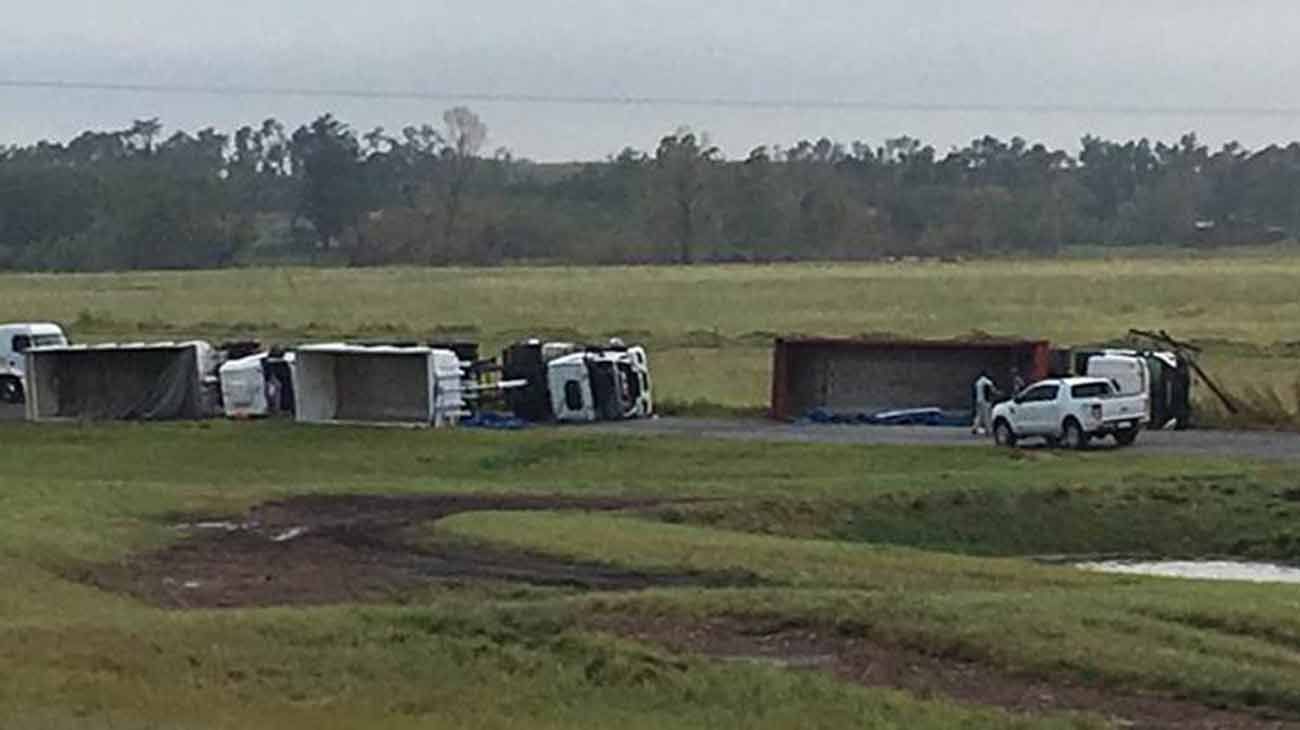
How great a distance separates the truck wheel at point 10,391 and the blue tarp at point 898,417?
21.3 m

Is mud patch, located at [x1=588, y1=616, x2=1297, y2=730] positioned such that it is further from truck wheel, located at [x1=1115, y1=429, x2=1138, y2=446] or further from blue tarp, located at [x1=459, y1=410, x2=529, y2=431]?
blue tarp, located at [x1=459, y1=410, x2=529, y2=431]

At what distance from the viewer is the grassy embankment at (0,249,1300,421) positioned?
84750 mm

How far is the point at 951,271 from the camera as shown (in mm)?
164250

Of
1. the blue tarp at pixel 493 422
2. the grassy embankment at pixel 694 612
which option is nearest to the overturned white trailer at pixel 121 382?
the blue tarp at pixel 493 422

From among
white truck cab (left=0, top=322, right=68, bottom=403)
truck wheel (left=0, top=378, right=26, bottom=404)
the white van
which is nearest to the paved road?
the white van

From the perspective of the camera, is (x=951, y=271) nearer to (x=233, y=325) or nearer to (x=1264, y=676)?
(x=233, y=325)

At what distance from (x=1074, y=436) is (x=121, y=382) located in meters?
25.4

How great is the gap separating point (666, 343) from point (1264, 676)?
74885 mm

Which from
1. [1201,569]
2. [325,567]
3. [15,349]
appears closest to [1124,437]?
[1201,569]

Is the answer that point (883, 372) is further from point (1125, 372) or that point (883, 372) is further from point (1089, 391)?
point (1089, 391)

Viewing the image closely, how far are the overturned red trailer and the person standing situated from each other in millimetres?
3396

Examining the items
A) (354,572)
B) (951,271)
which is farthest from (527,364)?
(951,271)

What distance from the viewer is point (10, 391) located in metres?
68.2

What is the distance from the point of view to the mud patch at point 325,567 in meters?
25.7
